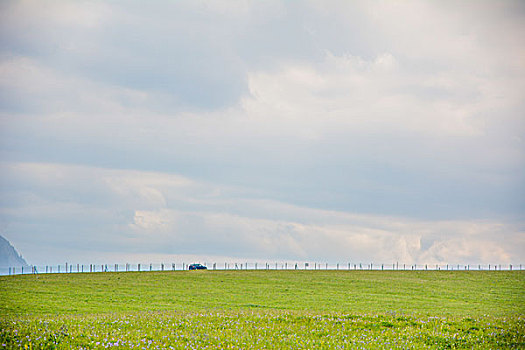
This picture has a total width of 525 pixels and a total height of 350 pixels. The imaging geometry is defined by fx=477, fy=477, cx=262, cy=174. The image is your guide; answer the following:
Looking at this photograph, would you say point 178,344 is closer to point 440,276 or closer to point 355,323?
point 355,323

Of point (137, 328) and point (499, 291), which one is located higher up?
point (137, 328)

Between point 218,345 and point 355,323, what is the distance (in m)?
9.17

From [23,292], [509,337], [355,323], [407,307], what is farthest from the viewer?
[23,292]

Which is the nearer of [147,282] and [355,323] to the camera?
[355,323]

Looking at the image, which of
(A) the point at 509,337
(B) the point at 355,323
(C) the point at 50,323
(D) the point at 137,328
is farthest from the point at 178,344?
(A) the point at 509,337

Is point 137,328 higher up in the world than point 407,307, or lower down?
higher up

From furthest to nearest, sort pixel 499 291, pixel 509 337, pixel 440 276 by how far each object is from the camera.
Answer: pixel 440 276, pixel 499 291, pixel 509 337

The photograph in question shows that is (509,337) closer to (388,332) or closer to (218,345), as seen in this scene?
(388,332)

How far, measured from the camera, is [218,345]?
20344 mm

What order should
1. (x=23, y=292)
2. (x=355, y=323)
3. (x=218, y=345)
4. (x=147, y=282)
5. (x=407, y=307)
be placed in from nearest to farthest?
1. (x=218, y=345)
2. (x=355, y=323)
3. (x=407, y=307)
4. (x=23, y=292)
5. (x=147, y=282)

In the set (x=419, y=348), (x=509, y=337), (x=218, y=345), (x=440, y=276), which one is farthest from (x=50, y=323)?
(x=440, y=276)

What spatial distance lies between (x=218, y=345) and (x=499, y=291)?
6325 cm

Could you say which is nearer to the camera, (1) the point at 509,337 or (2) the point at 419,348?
(2) the point at 419,348

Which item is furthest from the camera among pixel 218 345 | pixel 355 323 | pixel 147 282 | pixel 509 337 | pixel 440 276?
pixel 440 276
